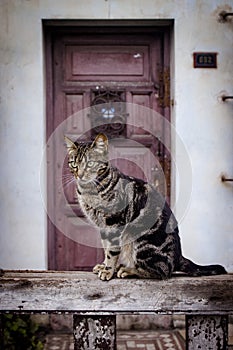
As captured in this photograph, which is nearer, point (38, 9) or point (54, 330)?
point (38, 9)

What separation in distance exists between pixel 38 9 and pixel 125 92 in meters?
0.90

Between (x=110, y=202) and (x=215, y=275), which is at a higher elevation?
(x=110, y=202)

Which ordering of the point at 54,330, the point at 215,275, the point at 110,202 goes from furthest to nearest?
1. the point at 54,330
2. the point at 110,202
3. the point at 215,275

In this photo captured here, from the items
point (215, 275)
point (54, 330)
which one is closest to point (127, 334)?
point (54, 330)

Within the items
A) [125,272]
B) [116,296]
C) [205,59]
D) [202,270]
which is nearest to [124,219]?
[125,272]

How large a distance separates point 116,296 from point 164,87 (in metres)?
3.08

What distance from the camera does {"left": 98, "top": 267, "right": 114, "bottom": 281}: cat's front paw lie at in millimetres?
1628

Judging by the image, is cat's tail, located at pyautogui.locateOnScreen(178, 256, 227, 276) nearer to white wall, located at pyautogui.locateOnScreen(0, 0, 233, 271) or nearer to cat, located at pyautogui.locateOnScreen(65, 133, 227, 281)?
cat, located at pyautogui.locateOnScreen(65, 133, 227, 281)

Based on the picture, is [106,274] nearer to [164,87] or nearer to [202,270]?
[202,270]

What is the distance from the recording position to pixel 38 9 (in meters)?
4.09

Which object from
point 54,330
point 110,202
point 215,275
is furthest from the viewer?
point 54,330

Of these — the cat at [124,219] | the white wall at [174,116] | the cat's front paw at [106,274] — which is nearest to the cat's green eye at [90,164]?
the cat at [124,219]

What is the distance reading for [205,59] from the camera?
4.14m

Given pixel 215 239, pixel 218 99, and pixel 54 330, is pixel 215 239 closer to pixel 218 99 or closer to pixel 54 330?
pixel 218 99
